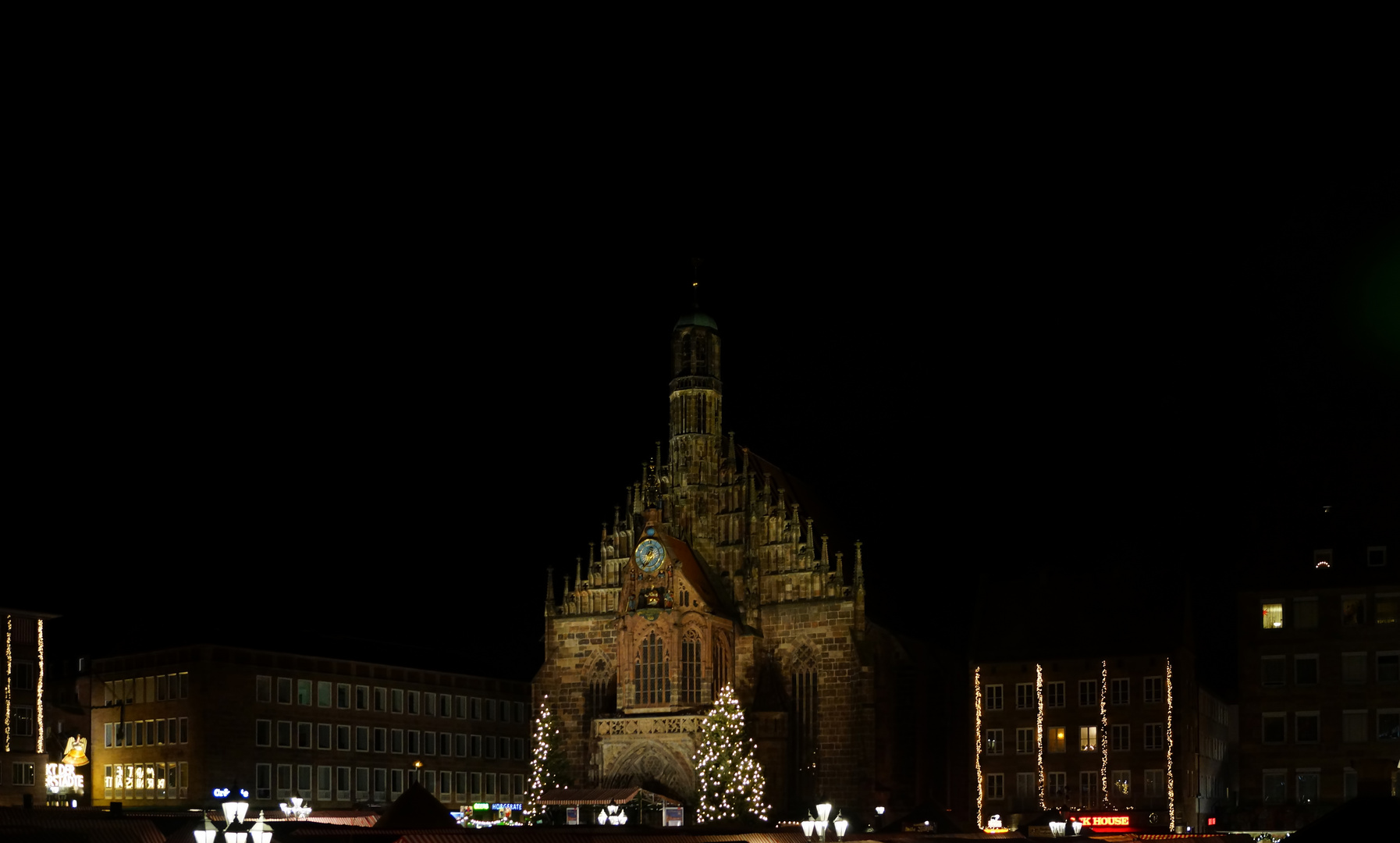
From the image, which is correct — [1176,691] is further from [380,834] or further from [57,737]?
[57,737]

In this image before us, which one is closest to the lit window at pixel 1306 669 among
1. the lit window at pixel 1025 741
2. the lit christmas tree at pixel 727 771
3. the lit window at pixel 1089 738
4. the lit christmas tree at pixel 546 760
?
the lit window at pixel 1089 738

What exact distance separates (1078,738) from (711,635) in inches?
728

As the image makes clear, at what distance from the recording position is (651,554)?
3501 inches

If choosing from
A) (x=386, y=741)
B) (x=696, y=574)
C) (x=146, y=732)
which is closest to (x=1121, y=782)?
(x=696, y=574)

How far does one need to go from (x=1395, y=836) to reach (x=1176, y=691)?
216ft

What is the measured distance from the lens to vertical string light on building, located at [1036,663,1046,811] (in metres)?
84.0

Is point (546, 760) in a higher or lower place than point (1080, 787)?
higher

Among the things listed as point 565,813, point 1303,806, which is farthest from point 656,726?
point 1303,806

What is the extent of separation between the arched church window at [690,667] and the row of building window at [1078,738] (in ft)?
47.9

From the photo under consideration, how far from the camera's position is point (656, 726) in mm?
88000

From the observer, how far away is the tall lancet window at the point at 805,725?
87.9 metres

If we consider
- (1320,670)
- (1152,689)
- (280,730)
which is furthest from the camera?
(280,730)

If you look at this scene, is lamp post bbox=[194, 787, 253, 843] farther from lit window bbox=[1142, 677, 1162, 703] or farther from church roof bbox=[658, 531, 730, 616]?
lit window bbox=[1142, 677, 1162, 703]

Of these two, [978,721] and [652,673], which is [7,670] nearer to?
[652,673]
